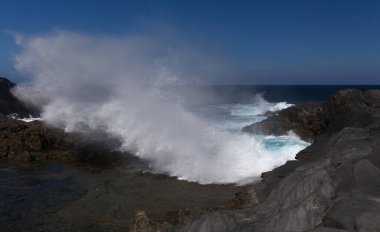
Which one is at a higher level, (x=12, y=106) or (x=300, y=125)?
(x=12, y=106)

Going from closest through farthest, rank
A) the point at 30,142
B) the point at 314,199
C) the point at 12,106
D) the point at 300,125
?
the point at 314,199 → the point at 30,142 → the point at 300,125 → the point at 12,106

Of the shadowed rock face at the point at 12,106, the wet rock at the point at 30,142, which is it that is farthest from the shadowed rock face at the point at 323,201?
the shadowed rock face at the point at 12,106

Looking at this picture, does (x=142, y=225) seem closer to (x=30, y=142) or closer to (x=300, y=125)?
(x=30, y=142)

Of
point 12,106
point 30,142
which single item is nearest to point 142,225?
point 30,142

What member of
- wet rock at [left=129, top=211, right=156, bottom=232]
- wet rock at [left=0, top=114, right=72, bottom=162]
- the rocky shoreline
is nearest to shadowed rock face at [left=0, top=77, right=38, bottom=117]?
wet rock at [left=0, top=114, right=72, bottom=162]

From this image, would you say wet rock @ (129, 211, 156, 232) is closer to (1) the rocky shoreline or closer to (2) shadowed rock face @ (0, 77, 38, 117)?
(1) the rocky shoreline

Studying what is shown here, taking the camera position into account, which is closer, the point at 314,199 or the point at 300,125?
the point at 314,199

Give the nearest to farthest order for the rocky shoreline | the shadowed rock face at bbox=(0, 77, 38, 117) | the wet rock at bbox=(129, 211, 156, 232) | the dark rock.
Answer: the rocky shoreline < the wet rock at bbox=(129, 211, 156, 232) < the dark rock < the shadowed rock face at bbox=(0, 77, 38, 117)

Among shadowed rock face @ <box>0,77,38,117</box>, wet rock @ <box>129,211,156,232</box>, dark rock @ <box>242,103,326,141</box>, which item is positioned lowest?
wet rock @ <box>129,211,156,232</box>

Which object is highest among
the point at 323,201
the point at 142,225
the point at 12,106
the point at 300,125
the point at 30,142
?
the point at 12,106

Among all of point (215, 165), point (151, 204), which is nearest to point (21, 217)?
point (151, 204)

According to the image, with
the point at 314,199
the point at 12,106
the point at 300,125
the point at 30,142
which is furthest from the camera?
the point at 12,106

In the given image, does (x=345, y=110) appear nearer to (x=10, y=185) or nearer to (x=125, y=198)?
(x=125, y=198)

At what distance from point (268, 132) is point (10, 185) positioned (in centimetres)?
1477
